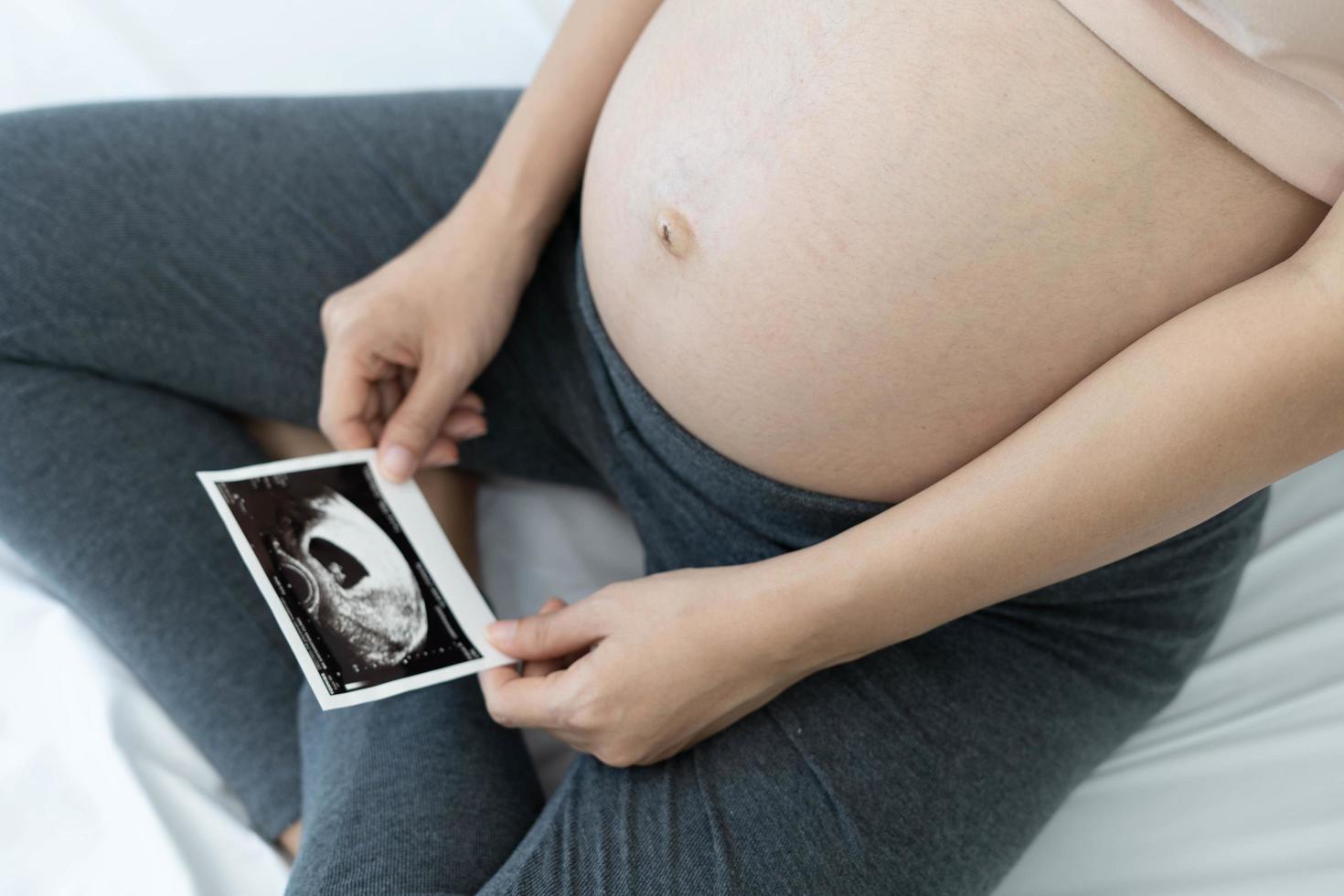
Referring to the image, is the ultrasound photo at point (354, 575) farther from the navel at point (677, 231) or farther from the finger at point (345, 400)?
the navel at point (677, 231)

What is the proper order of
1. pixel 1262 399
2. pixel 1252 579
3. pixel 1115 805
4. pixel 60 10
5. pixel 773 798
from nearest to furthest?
pixel 1262 399
pixel 773 798
pixel 1115 805
pixel 1252 579
pixel 60 10

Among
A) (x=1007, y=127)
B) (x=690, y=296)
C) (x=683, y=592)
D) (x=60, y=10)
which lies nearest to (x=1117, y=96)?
(x=1007, y=127)

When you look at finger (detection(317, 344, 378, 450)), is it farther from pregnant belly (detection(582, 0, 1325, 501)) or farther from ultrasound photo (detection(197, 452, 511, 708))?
pregnant belly (detection(582, 0, 1325, 501))

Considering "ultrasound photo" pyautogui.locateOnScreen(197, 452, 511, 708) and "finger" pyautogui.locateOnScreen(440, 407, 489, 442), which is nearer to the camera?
"ultrasound photo" pyautogui.locateOnScreen(197, 452, 511, 708)

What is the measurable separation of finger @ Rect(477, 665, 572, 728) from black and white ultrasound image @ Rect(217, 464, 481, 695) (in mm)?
32

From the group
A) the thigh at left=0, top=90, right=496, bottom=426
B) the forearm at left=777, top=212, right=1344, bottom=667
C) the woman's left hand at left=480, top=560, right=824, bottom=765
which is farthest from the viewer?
the thigh at left=0, top=90, right=496, bottom=426

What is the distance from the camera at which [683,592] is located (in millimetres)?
734

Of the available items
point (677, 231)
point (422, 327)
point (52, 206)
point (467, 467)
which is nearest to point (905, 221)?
point (677, 231)

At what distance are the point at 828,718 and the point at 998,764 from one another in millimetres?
131

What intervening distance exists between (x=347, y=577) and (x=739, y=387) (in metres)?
0.34

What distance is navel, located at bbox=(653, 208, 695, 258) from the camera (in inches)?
28.8

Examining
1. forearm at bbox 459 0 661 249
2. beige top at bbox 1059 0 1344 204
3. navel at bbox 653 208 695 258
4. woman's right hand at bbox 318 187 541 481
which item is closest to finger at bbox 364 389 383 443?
woman's right hand at bbox 318 187 541 481

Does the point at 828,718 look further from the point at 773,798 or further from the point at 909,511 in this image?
the point at 909,511

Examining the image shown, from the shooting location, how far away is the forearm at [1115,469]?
1.92 ft
